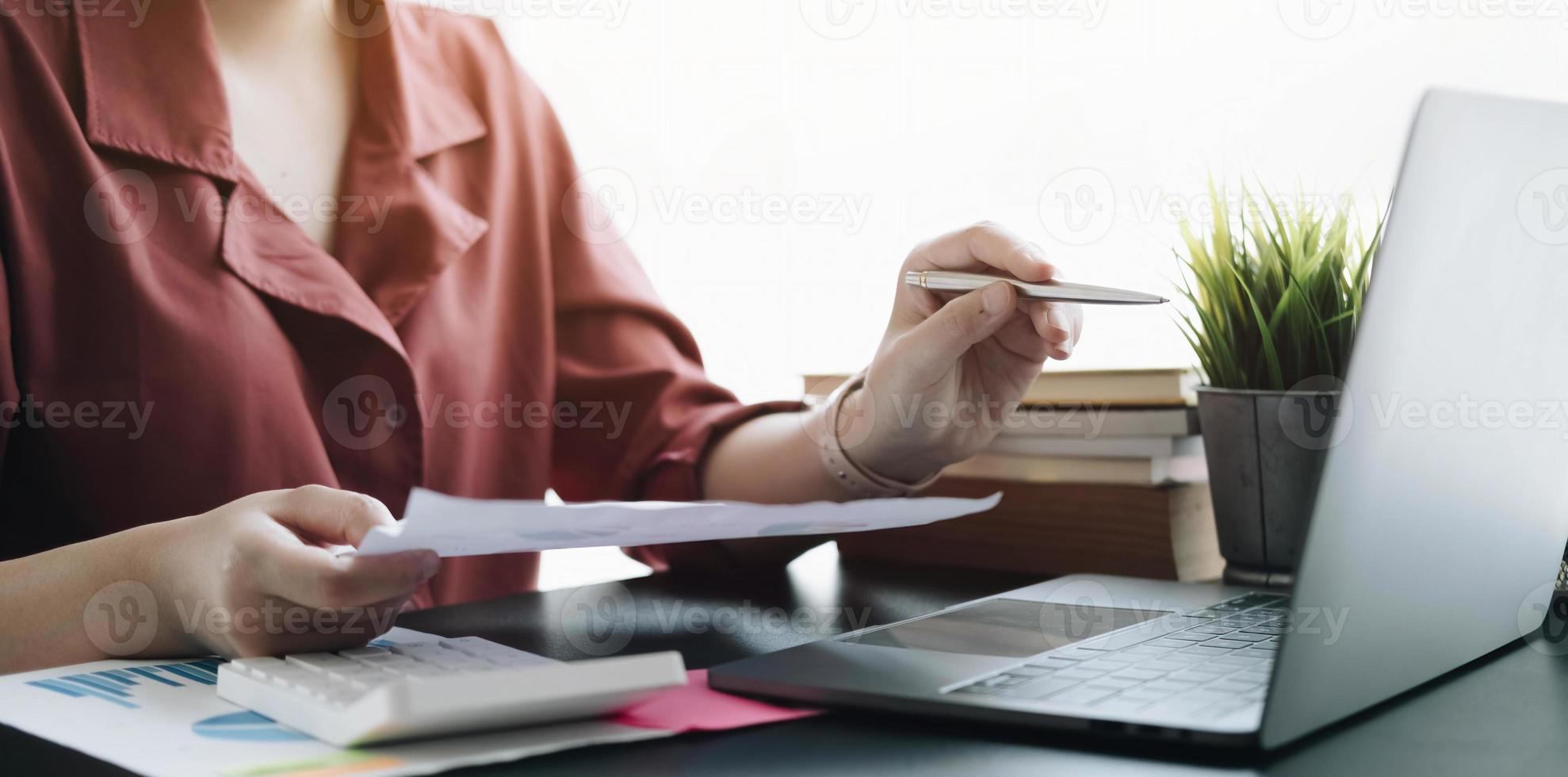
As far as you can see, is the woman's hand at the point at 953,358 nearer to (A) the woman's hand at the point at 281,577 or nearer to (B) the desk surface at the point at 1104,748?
(B) the desk surface at the point at 1104,748

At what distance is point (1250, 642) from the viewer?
1.65 ft

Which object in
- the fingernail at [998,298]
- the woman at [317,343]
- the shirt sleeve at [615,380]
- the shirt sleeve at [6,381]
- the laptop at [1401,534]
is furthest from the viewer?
the shirt sleeve at [615,380]

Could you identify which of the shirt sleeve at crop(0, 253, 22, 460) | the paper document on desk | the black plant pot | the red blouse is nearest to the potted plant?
the black plant pot

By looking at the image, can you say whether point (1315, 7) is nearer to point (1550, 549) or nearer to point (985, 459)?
point (985, 459)

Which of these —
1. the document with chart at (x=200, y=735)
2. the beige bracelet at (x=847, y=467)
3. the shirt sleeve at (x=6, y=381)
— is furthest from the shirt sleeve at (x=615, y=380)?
the document with chart at (x=200, y=735)

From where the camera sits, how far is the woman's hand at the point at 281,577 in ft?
1.52

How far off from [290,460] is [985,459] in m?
0.60

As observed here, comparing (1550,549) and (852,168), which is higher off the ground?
(852,168)

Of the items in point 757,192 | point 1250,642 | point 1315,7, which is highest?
point 1315,7

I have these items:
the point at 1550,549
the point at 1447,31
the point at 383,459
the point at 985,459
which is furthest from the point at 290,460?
the point at 1447,31

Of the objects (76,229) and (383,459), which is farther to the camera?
(383,459)

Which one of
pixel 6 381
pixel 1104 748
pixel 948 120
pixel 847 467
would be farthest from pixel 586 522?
pixel 948 120

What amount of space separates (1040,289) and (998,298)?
3cm

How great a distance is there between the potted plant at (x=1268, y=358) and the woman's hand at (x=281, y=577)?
56cm
